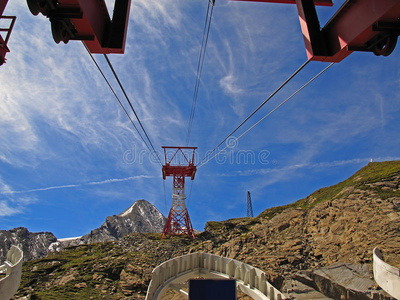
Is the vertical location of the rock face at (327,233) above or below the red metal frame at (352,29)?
below

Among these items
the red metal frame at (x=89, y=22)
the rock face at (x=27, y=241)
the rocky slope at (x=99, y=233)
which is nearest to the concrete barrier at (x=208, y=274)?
the red metal frame at (x=89, y=22)

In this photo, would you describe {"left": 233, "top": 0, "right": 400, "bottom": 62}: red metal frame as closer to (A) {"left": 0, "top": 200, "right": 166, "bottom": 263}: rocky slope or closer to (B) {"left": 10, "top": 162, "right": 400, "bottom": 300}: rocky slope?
(B) {"left": 10, "top": 162, "right": 400, "bottom": 300}: rocky slope

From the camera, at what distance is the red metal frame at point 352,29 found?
6016 millimetres

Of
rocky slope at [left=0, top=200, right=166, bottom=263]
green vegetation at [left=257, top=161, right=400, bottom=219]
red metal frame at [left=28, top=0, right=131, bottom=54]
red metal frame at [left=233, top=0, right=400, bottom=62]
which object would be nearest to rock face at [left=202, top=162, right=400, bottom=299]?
green vegetation at [left=257, top=161, right=400, bottom=219]

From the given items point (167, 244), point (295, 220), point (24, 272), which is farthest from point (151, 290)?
point (24, 272)

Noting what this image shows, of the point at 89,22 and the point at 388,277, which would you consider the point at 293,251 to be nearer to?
the point at 388,277

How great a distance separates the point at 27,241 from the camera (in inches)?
4370

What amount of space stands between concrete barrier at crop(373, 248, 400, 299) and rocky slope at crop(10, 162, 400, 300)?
5.54 ft

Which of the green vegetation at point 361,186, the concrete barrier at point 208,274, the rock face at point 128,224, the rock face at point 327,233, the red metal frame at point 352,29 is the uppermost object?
the rock face at point 128,224

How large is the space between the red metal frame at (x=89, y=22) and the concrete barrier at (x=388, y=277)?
1422cm

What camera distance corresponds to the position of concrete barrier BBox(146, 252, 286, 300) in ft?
44.5

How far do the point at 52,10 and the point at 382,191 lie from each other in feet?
96.3

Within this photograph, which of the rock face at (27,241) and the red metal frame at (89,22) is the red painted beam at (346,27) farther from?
the rock face at (27,241)

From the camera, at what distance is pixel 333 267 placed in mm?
17828
